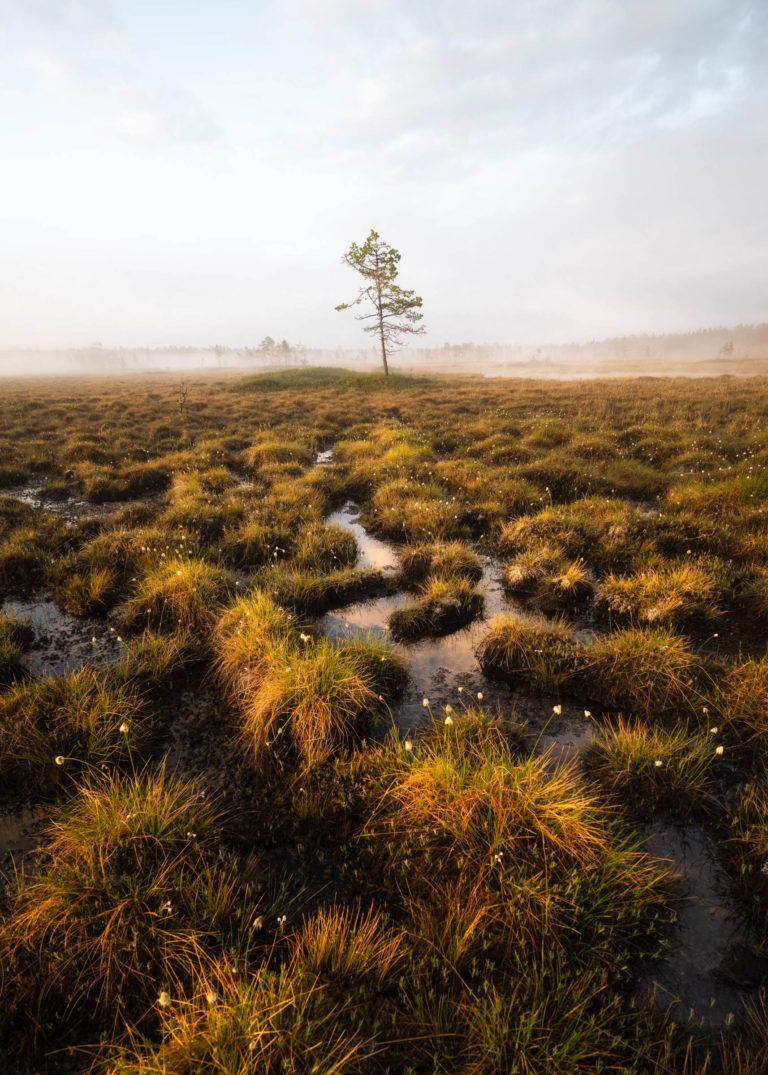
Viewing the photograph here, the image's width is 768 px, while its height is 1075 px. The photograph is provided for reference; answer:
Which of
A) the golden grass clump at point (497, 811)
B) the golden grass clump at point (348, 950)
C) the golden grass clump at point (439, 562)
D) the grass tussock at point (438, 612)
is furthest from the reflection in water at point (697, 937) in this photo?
the golden grass clump at point (439, 562)

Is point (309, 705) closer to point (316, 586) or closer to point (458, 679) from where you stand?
point (458, 679)

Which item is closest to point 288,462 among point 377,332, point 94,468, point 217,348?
point 94,468

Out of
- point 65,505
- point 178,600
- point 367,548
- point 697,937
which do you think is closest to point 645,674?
point 697,937

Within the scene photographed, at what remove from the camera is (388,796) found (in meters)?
3.85

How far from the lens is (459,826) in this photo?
347cm

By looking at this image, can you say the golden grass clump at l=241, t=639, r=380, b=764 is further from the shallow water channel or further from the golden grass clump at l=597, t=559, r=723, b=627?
the golden grass clump at l=597, t=559, r=723, b=627

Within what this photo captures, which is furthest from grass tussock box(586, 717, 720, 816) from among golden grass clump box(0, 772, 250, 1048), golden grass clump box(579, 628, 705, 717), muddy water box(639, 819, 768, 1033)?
golden grass clump box(0, 772, 250, 1048)

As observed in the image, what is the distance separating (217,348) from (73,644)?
214160 millimetres

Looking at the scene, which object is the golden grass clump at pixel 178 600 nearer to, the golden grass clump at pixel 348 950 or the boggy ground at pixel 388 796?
the boggy ground at pixel 388 796

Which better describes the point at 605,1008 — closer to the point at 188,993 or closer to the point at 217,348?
the point at 188,993

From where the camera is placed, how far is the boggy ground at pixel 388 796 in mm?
2504

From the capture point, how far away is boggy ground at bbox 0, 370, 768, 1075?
2.50 m

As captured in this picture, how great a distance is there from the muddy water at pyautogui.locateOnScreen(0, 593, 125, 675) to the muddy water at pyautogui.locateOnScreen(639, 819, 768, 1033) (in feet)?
20.6

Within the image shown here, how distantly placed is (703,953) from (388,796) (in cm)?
236
